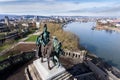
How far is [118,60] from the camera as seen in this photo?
38.9m

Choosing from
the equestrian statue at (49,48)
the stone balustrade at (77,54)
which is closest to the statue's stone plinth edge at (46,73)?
the equestrian statue at (49,48)

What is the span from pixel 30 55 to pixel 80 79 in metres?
7.49

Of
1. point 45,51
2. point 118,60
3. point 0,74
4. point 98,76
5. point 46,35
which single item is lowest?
point 118,60

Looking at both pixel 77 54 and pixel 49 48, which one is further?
pixel 77 54

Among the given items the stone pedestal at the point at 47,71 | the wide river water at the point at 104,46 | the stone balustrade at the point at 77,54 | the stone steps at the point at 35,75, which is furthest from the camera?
the wide river water at the point at 104,46

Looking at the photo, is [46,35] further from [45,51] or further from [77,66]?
[77,66]

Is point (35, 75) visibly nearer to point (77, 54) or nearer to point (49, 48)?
point (49, 48)

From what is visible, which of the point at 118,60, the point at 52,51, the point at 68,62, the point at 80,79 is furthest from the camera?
the point at 118,60

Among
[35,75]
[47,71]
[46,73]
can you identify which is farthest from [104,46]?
[46,73]

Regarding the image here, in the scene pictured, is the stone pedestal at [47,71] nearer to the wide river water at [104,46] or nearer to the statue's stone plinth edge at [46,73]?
the statue's stone plinth edge at [46,73]

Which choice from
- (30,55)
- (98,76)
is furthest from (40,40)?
(98,76)

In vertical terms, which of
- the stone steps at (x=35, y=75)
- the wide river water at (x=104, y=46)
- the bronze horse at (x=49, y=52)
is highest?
the bronze horse at (x=49, y=52)

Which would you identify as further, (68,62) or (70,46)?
(70,46)

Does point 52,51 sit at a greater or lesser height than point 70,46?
greater
